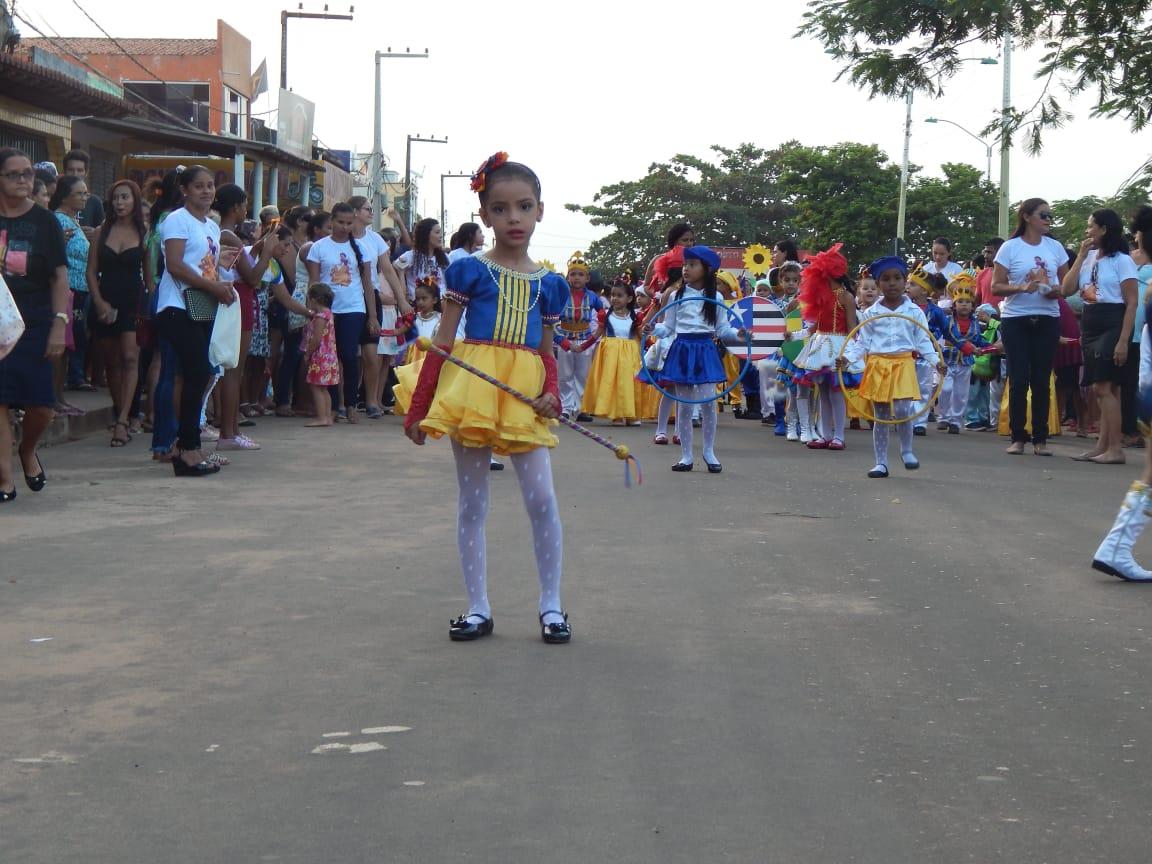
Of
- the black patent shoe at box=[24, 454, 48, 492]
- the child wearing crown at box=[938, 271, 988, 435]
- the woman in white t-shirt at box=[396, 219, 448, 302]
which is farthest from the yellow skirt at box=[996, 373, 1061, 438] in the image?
the black patent shoe at box=[24, 454, 48, 492]

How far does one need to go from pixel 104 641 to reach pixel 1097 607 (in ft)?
13.8

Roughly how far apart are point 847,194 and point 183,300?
6335cm

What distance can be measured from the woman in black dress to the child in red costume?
697cm

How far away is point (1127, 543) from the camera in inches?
313

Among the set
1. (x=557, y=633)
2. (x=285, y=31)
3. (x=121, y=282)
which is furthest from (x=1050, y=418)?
(x=285, y=31)

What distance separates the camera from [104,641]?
6152 millimetres

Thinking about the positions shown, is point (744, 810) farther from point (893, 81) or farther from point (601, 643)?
point (893, 81)

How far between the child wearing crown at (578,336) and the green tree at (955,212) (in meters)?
52.2

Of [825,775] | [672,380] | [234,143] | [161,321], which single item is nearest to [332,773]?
[825,775]

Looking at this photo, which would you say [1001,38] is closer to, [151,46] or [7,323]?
[7,323]

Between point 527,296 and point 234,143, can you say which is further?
point 234,143

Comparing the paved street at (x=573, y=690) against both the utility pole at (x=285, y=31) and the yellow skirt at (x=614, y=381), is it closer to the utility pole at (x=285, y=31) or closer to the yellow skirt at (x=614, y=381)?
the yellow skirt at (x=614, y=381)

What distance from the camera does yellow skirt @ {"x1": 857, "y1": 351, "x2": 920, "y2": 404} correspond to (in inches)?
515

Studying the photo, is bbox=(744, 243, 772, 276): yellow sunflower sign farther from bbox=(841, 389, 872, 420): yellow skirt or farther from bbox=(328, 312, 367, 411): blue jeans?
bbox=(328, 312, 367, 411): blue jeans
